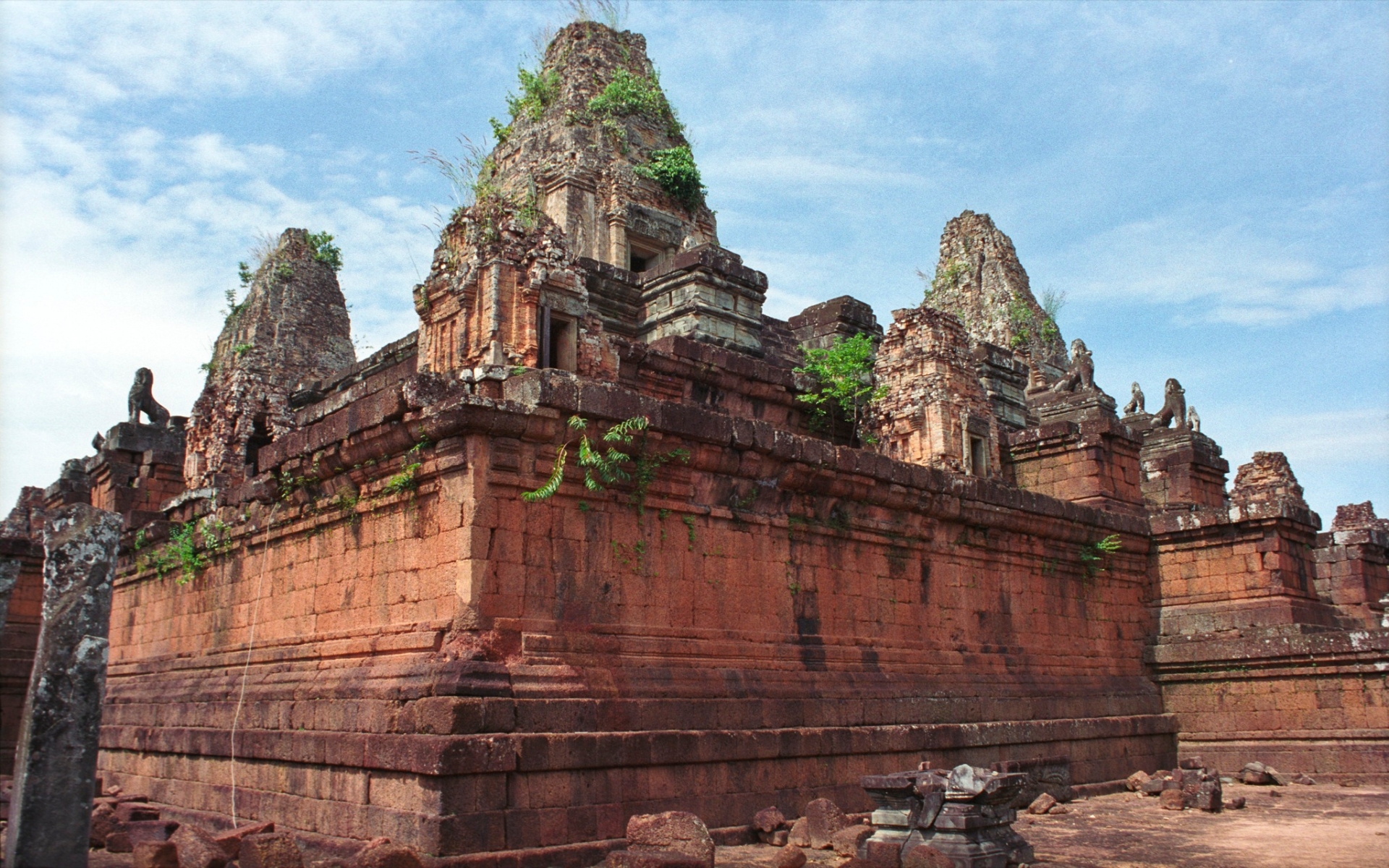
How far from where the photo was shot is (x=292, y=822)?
810cm

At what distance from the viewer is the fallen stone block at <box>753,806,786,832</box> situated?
8500mm

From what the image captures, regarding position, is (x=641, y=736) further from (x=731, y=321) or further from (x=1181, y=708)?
(x=1181, y=708)

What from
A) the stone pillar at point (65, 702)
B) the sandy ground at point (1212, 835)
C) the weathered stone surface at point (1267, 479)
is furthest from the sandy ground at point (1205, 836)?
the weathered stone surface at point (1267, 479)

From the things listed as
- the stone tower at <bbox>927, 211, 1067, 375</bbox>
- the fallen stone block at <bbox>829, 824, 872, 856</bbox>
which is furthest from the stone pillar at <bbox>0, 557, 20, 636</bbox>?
the stone tower at <bbox>927, 211, 1067, 375</bbox>

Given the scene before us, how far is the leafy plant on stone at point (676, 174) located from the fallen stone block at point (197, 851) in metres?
16.0

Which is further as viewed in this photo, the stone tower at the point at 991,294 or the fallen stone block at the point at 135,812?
the stone tower at the point at 991,294

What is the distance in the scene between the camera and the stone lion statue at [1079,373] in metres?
17.0

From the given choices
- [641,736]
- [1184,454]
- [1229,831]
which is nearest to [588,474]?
[641,736]

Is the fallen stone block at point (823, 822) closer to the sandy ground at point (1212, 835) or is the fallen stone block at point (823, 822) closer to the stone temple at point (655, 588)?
the sandy ground at point (1212, 835)

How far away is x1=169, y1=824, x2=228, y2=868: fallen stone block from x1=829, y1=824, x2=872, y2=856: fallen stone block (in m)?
4.03

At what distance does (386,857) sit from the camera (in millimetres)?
6387

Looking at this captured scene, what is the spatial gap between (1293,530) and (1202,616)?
5.03 feet

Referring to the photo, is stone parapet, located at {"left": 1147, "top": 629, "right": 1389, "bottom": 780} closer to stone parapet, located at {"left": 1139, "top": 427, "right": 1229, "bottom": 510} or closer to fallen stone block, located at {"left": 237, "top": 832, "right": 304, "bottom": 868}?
stone parapet, located at {"left": 1139, "top": 427, "right": 1229, "bottom": 510}

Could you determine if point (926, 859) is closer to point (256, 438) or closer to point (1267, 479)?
point (256, 438)
